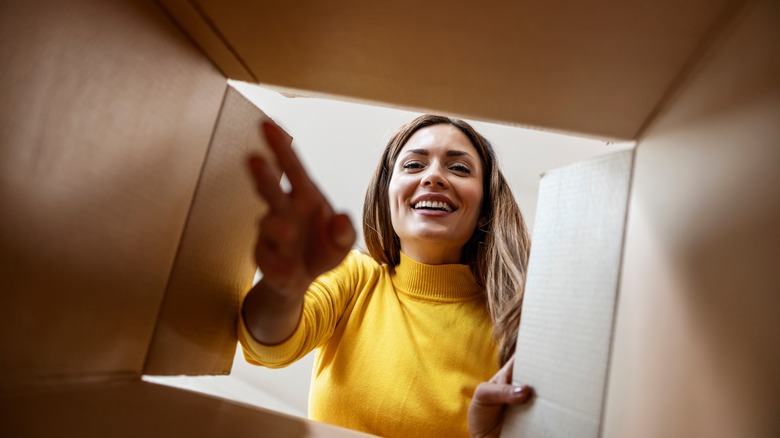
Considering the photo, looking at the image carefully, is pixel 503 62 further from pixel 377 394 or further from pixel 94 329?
pixel 377 394

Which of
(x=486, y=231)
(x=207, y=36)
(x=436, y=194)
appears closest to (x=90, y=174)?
(x=207, y=36)

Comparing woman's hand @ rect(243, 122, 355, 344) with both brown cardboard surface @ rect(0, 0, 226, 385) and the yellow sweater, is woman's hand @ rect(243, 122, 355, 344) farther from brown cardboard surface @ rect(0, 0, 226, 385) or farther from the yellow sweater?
the yellow sweater

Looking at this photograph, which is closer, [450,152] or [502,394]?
[502,394]

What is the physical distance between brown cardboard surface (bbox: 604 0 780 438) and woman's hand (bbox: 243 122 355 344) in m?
0.23

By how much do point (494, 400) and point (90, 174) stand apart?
36cm

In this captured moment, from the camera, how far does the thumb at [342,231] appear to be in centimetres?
43

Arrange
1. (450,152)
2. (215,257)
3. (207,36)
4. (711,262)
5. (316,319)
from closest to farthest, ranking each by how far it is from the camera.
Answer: (711,262) → (207,36) → (215,257) → (316,319) → (450,152)

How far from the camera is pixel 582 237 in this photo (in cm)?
41

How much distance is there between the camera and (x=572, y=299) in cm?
40

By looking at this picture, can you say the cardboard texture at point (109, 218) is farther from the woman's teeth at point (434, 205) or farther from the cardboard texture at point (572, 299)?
the woman's teeth at point (434, 205)

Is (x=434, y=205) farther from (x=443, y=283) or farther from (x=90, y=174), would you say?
(x=90, y=174)

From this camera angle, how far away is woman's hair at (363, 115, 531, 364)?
3.12 ft

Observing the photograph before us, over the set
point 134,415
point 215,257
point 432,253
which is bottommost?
point 134,415

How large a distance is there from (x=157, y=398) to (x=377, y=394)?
571mm
